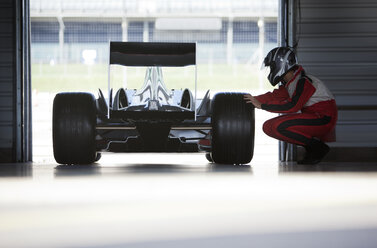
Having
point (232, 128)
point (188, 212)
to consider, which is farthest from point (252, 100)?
point (188, 212)

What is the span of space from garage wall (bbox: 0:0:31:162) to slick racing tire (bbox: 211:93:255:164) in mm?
2100

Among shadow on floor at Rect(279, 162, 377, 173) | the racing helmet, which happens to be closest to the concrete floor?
shadow on floor at Rect(279, 162, 377, 173)

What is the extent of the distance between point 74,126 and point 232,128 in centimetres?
115

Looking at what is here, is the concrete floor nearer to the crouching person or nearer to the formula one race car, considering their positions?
the formula one race car

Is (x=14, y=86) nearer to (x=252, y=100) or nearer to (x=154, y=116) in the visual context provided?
(x=154, y=116)

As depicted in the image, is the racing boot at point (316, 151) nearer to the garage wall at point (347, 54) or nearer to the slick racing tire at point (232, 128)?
the slick racing tire at point (232, 128)

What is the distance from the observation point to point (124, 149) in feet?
16.8

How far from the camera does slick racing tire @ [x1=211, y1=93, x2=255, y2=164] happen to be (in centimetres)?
492

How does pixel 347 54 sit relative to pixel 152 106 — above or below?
above

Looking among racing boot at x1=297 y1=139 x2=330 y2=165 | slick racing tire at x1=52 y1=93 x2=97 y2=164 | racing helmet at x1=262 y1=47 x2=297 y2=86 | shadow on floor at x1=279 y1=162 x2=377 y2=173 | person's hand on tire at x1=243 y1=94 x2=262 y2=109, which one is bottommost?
shadow on floor at x1=279 y1=162 x2=377 y2=173

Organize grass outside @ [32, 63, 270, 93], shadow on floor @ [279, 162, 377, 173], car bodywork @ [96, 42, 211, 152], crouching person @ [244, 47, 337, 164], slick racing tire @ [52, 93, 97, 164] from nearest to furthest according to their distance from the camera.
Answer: shadow on floor @ [279, 162, 377, 173]
car bodywork @ [96, 42, 211, 152]
slick racing tire @ [52, 93, 97, 164]
crouching person @ [244, 47, 337, 164]
grass outside @ [32, 63, 270, 93]

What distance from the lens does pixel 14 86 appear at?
6.23m

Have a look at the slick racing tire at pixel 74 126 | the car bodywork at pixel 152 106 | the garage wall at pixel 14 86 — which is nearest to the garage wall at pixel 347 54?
the car bodywork at pixel 152 106

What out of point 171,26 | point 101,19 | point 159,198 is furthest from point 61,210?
point 171,26
